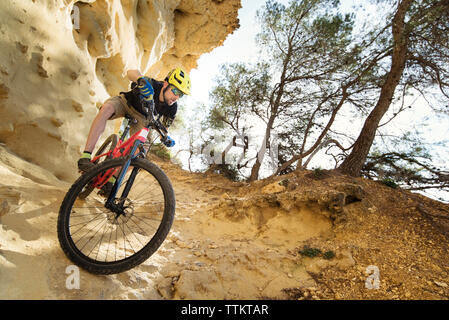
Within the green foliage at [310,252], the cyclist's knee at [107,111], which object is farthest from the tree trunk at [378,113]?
the cyclist's knee at [107,111]

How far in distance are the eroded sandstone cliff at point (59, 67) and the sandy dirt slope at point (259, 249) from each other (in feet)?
1.36

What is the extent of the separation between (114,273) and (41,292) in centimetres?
47

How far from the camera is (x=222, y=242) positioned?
3.38 meters

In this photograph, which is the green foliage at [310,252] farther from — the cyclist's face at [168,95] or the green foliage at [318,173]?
the green foliage at [318,173]

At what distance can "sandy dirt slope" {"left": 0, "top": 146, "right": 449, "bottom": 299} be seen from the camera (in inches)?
63.2

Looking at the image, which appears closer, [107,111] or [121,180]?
[121,180]

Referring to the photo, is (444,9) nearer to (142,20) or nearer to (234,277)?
(234,277)

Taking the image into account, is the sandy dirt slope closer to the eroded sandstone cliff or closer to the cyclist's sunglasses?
the eroded sandstone cliff

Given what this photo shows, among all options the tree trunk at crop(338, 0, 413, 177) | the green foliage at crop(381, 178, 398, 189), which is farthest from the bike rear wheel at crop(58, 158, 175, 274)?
the tree trunk at crop(338, 0, 413, 177)

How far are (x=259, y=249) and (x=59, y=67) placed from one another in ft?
13.5

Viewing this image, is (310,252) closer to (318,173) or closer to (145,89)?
(145,89)

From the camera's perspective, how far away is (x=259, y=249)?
3.03m

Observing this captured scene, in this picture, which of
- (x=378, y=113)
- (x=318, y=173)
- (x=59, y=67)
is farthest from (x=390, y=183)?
(x=59, y=67)

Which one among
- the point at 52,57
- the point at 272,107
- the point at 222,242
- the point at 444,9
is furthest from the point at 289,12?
the point at 222,242
